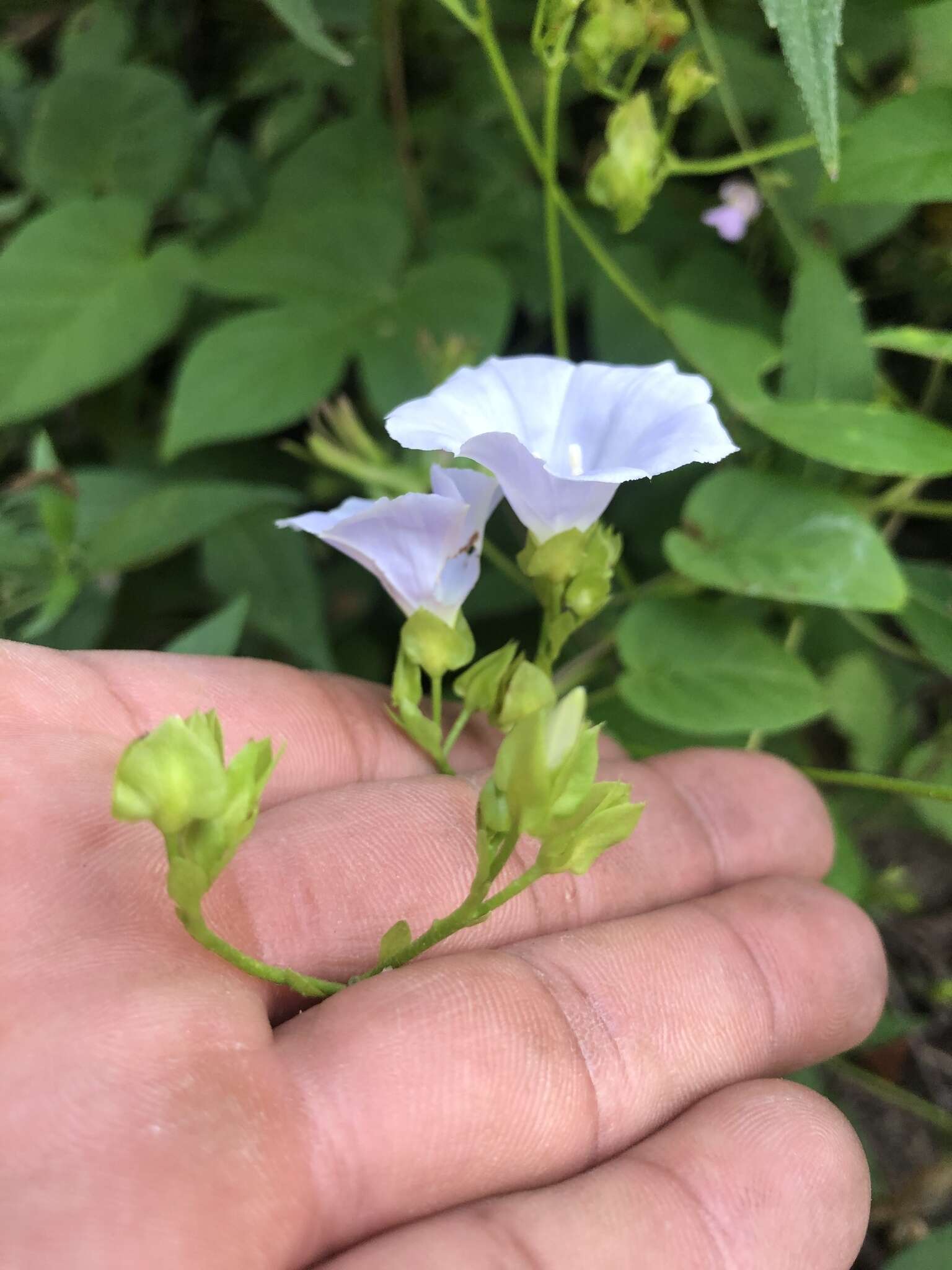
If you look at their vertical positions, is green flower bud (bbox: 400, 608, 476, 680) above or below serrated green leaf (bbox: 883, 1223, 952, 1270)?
above

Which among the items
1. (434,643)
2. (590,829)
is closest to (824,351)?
(434,643)

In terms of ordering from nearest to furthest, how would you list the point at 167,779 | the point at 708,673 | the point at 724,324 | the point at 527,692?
the point at 167,779 < the point at 527,692 < the point at 708,673 < the point at 724,324

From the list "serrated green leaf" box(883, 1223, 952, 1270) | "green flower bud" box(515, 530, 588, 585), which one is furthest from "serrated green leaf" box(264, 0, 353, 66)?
"serrated green leaf" box(883, 1223, 952, 1270)

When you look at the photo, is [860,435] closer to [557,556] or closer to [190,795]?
[557,556]

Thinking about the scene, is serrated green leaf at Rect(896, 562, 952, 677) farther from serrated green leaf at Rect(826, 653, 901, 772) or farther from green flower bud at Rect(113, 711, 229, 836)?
green flower bud at Rect(113, 711, 229, 836)

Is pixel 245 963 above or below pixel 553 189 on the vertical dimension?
below

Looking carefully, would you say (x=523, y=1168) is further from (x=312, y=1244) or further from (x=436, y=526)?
(x=436, y=526)

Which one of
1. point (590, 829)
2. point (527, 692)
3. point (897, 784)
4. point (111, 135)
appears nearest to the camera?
point (590, 829)
